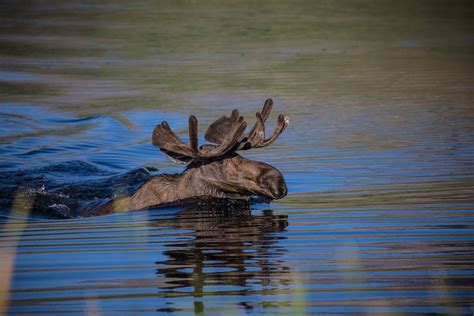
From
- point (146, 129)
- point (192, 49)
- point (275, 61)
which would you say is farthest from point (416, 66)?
point (146, 129)

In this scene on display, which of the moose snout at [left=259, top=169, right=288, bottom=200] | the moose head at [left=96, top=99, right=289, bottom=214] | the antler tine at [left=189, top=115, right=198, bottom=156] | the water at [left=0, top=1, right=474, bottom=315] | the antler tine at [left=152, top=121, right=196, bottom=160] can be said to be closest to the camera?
the water at [left=0, top=1, right=474, bottom=315]

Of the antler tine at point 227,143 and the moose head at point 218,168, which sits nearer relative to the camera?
the antler tine at point 227,143

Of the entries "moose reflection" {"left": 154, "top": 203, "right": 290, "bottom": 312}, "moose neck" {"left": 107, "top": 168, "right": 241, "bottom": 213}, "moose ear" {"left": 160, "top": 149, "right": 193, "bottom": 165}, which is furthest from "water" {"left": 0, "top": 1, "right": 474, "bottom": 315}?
"moose ear" {"left": 160, "top": 149, "right": 193, "bottom": 165}

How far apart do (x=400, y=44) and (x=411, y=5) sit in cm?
1023

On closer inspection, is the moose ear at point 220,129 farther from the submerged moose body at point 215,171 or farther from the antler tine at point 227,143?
the antler tine at point 227,143

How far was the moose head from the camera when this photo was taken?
855 cm

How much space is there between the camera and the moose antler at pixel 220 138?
8523 mm

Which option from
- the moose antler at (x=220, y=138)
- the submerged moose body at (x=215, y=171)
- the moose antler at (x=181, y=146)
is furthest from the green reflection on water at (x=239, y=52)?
the moose antler at (x=181, y=146)

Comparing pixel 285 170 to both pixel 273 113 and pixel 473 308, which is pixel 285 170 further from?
pixel 473 308

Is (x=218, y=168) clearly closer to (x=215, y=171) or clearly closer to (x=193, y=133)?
(x=215, y=171)

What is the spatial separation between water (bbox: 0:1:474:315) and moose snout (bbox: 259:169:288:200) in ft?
0.75

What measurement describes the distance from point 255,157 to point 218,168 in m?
3.19

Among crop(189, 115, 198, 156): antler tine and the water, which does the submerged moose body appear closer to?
crop(189, 115, 198, 156): antler tine

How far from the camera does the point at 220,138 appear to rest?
9023 mm
